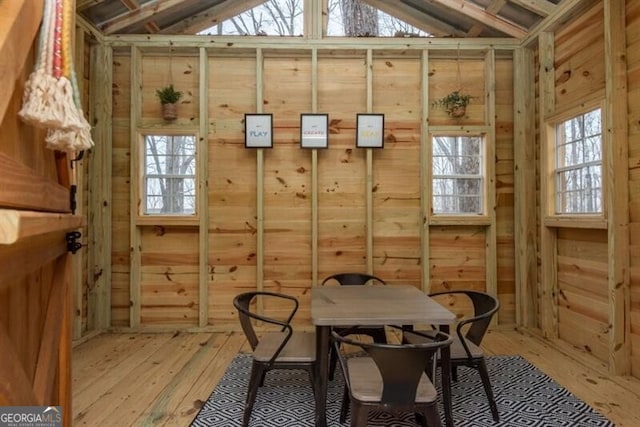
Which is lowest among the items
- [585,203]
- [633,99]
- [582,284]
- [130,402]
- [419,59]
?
[130,402]

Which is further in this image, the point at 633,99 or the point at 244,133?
the point at 244,133

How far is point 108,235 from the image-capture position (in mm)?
3803

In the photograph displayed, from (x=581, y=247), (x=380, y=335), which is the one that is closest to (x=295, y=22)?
(x=380, y=335)

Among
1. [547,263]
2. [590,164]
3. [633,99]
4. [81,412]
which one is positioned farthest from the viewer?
[547,263]

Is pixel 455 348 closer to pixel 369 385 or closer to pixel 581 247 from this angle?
pixel 369 385

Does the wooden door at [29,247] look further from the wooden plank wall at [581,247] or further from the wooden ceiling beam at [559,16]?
the wooden ceiling beam at [559,16]

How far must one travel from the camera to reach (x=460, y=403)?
91.7 inches

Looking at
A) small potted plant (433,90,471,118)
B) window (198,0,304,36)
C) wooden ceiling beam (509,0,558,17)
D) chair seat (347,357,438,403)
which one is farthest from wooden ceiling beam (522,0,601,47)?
chair seat (347,357,438,403)

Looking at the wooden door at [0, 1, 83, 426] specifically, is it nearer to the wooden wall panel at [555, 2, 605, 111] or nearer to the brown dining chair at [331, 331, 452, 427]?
the brown dining chair at [331, 331, 452, 427]

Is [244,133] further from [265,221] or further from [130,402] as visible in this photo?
[130,402]

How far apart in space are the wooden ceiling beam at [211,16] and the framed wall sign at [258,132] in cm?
109

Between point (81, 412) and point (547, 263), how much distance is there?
3792 mm

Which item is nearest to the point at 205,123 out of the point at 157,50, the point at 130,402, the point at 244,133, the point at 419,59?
the point at 244,133

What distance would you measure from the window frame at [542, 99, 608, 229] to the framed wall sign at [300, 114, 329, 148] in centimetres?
206
